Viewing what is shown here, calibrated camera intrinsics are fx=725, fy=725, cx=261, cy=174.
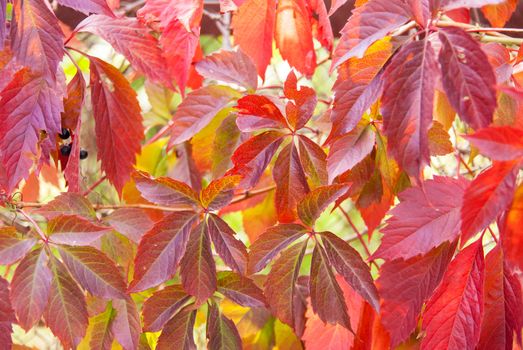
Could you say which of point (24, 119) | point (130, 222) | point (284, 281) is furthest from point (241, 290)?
point (24, 119)

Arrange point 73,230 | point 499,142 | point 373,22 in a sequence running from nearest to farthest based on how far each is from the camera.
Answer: point 499,142, point 373,22, point 73,230

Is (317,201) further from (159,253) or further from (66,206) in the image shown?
(66,206)

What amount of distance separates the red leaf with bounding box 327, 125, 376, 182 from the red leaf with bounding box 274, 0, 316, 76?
0.16 m

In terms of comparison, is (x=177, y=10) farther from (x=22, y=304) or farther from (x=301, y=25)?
(x=22, y=304)

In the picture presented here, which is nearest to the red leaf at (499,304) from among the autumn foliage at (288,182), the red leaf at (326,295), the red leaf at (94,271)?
the autumn foliage at (288,182)

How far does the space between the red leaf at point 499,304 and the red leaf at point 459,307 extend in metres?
0.03

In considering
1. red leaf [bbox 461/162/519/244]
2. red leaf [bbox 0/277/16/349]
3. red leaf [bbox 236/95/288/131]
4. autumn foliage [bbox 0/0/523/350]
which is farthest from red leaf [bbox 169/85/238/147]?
red leaf [bbox 461/162/519/244]

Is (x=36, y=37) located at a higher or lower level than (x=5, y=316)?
higher

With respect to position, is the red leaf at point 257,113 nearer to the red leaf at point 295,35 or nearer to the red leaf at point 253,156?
the red leaf at point 253,156

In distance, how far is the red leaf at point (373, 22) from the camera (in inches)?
22.3

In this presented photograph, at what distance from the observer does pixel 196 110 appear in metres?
0.79

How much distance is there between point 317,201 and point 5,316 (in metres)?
0.30

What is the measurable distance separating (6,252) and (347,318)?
32cm

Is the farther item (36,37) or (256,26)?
(256,26)
